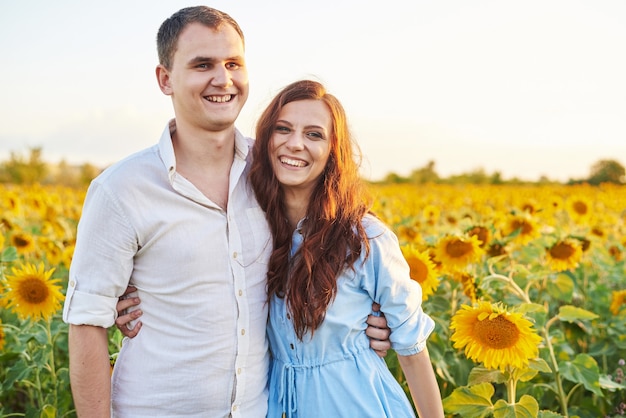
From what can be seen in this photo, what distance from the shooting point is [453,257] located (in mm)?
3355

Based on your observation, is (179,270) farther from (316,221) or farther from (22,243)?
(22,243)

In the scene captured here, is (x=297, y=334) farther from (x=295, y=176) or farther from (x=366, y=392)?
(x=295, y=176)

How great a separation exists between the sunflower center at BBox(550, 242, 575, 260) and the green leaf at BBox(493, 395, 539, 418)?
1.42 meters

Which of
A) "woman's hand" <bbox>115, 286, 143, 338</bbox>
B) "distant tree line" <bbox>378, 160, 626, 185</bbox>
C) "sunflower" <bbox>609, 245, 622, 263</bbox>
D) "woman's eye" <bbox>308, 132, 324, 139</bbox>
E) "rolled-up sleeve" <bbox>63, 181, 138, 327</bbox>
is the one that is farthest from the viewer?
"distant tree line" <bbox>378, 160, 626, 185</bbox>

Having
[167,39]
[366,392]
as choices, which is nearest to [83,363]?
[366,392]

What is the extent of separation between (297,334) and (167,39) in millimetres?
1212

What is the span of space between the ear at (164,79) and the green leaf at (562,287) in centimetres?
249

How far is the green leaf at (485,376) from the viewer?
2598 millimetres

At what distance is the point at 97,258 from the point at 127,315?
26cm

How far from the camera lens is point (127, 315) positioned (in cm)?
219

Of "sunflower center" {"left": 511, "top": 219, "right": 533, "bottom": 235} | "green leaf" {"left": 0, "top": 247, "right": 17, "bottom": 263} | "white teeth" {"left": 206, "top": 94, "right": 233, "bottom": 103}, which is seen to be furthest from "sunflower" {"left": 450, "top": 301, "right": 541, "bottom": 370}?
"green leaf" {"left": 0, "top": 247, "right": 17, "bottom": 263}

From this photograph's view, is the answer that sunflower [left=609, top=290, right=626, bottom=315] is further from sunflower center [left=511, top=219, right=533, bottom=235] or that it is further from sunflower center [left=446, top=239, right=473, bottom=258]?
sunflower center [left=446, top=239, right=473, bottom=258]

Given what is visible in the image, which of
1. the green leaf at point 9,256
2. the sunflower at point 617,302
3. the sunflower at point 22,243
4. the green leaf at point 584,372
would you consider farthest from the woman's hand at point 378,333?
the sunflower at point 22,243

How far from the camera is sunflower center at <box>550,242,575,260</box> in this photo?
3643 mm
